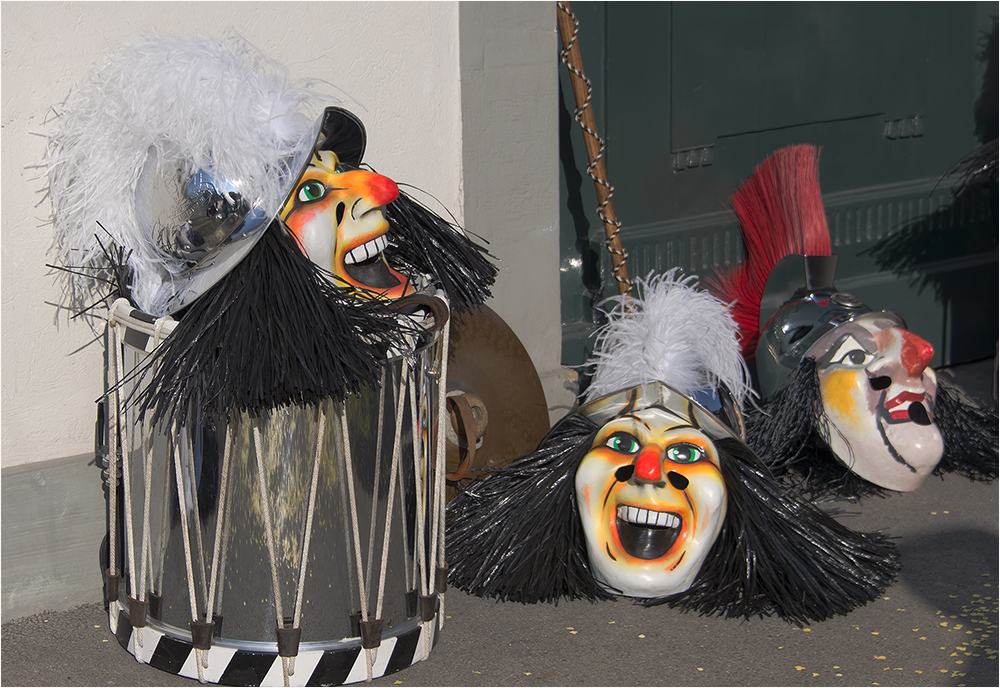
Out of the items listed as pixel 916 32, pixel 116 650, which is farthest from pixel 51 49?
pixel 916 32

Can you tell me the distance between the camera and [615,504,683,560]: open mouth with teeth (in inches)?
114

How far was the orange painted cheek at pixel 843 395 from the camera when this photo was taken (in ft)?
11.9

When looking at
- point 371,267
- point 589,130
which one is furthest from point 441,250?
point 589,130

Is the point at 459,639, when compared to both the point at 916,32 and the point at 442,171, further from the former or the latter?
the point at 916,32

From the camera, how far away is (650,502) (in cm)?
288

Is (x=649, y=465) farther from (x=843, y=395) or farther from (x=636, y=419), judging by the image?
(x=843, y=395)

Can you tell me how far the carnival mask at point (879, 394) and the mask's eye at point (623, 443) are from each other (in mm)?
987

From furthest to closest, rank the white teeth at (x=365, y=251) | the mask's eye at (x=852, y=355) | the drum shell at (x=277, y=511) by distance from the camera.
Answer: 1. the mask's eye at (x=852, y=355)
2. the white teeth at (x=365, y=251)
3. the drum shell at (x=277, y=511)

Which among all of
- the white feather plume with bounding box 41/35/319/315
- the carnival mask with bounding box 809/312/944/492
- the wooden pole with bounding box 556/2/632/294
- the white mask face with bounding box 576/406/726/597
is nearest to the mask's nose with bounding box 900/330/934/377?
the carnival mask with bounding box 809/312/944/492

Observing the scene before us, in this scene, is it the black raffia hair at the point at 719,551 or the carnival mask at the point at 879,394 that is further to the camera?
the carnival mask at the point at 879,394

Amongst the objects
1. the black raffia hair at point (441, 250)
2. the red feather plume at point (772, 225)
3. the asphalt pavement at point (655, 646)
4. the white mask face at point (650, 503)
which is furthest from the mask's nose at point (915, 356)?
the black raffia hair at point (441, 250)

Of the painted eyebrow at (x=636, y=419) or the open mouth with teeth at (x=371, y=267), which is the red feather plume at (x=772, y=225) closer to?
the painted eyebrow at (x=636, y=419)

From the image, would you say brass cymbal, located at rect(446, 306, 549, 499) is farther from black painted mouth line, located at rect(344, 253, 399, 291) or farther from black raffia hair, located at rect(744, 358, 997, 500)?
black raffia hair, located at rect(744, 358, 997, 500)

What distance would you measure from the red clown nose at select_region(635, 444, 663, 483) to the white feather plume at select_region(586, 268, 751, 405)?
298mm
